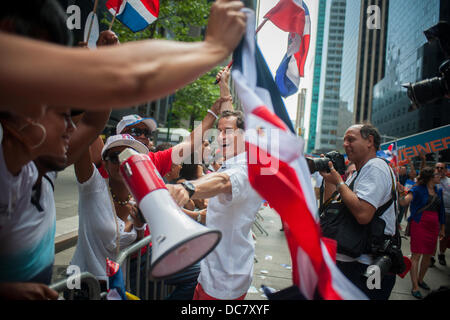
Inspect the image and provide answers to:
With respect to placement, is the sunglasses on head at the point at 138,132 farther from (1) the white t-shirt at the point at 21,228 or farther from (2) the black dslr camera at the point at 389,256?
(2) the black dslr camera at the point at 389,256

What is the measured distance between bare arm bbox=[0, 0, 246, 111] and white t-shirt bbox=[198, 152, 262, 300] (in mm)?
1191

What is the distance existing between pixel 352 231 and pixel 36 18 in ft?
8.22

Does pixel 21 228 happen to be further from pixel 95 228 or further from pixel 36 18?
pixel 95 228

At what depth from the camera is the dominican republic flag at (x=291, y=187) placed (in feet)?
3.29

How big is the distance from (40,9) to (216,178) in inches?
42.4

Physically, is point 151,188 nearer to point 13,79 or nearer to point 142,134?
point 13,79

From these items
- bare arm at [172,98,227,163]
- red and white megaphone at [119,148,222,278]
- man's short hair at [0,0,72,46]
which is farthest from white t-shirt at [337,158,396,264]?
man's short hair at [0,0,72,46]

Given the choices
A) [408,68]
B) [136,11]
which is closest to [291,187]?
[136,11]

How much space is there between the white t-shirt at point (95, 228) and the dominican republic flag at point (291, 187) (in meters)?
1.12

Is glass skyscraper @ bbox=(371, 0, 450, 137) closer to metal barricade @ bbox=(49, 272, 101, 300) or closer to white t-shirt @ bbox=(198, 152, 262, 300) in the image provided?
white t-shirt @ bbox=(198, 152, 262, 300)

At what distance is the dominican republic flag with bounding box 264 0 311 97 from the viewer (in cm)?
210

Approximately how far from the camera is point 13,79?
0.55m

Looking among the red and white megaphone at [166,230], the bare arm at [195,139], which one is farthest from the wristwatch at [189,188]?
the bare arm at [195,139]

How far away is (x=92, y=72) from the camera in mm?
601
